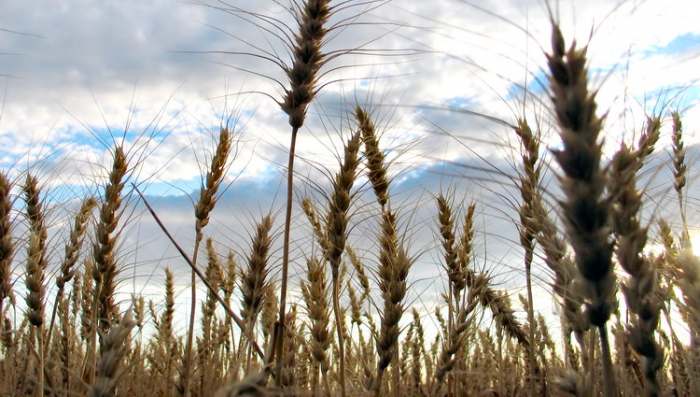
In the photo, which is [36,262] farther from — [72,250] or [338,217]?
[338,217]

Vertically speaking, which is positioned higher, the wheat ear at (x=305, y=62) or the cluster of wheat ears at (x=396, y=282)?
the wheat ear at (x=305, y=62)

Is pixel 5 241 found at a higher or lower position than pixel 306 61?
lower

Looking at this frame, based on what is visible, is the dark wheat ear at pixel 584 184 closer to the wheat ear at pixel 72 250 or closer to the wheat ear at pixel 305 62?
the wheat ear at pixel 305 62

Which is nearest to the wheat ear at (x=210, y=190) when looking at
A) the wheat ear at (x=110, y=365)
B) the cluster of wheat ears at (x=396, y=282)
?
the cluster of wheat ears at (x=396, y=282)

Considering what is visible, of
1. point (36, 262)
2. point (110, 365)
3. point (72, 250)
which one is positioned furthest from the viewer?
point (72, 250)

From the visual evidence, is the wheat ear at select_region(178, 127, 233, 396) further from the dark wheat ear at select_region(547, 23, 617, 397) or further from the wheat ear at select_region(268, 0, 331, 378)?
the dark wheat ear at select_region(547, 23, 617, 397)

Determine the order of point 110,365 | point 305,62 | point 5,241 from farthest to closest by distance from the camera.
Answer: point 5,241 < point 305,62 < point 110,365

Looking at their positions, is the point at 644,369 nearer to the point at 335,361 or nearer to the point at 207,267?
the point at 335,361

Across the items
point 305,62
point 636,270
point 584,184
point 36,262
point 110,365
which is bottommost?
point 110,365

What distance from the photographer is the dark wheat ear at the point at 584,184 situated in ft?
6.19

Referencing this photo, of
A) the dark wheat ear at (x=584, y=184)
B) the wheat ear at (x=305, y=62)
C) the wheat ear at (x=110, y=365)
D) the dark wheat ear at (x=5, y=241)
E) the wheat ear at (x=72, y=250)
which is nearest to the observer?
the dark wheat ear at (x=584, y=184)

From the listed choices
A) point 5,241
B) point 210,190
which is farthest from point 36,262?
point 210,190

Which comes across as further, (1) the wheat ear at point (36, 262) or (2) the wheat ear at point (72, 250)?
(2) the wheat ear at point (72, 250)

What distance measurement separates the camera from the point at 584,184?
1.90 metres
